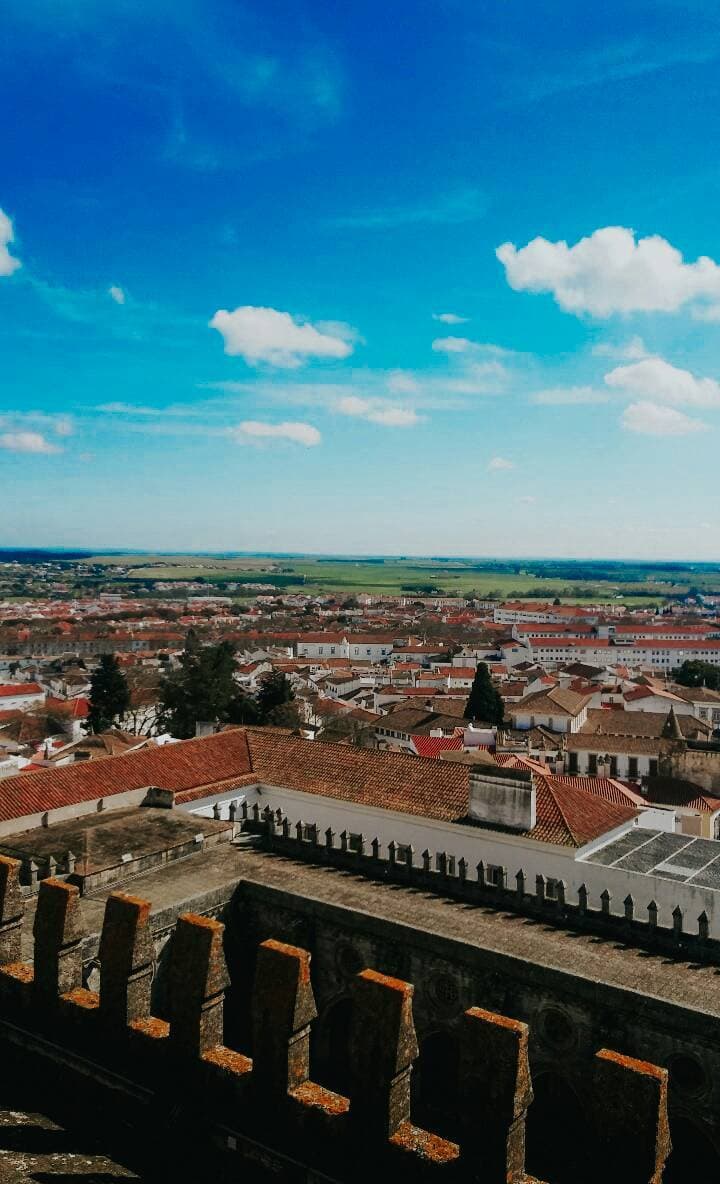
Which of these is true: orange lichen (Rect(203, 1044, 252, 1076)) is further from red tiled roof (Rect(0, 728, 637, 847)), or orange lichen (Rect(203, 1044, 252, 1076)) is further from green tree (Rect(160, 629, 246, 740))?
green tree (Rect(160, 629, 246, 740))

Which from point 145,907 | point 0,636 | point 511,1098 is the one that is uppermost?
point 145,907

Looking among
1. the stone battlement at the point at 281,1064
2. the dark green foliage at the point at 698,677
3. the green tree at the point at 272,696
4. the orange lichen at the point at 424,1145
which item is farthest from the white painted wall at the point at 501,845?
the dark green foliage at the point at 698,677

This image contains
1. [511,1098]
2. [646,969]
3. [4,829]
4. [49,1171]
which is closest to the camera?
[511,1098]

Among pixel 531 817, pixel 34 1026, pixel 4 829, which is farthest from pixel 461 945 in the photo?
pixel 4 829

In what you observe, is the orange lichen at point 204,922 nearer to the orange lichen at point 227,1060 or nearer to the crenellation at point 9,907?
the orange lichen at point 227,1060

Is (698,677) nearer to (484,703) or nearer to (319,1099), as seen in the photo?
(484,703)

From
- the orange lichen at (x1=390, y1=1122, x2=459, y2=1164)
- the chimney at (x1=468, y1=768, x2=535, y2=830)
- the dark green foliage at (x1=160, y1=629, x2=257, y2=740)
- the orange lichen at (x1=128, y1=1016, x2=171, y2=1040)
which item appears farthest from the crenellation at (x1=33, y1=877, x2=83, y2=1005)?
the dark green foliage at (x1=160, y1=629, x2=257, y2=740)

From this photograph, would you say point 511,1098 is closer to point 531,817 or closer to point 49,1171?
point 49,1171
